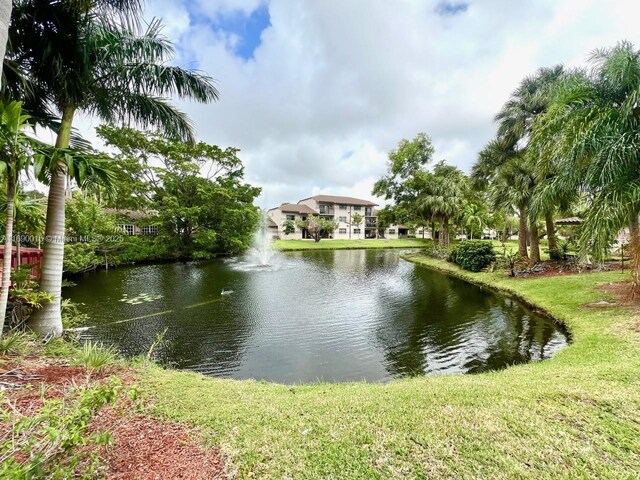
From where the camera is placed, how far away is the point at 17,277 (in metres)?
6.14

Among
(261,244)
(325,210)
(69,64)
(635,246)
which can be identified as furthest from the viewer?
(325,210)

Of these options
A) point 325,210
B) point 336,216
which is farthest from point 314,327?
point 336,216

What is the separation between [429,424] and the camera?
10.2ft

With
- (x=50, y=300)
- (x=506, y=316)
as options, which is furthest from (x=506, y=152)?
(x=50, y=300)

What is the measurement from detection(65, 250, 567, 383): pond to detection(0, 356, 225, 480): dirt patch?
2922mm

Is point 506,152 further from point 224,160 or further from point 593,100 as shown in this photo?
point 224,160

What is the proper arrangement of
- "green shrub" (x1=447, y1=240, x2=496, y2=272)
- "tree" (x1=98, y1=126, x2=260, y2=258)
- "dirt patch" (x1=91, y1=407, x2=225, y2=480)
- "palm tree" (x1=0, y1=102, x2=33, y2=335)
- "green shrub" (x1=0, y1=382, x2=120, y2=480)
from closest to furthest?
"green shrub" (x1=0, y1=382, x2=120, y2=480)
"dirt patch" (x1=91, y1=407, x2=225, y2=480)
"palm tree" (x1=0, y1=102, x2=33, y2=335)
"green shrub" (x1=447, y1=240, x2=496, y2=272)
"tree" (x1=98, y1=126, x2=260, y2=258)

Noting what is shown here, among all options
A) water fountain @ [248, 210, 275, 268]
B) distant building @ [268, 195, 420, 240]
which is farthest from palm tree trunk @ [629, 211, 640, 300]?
distant building @ [268, 195, 420, 240]

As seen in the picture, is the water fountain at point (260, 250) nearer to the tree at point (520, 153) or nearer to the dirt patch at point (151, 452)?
the tree at point (520, 153)

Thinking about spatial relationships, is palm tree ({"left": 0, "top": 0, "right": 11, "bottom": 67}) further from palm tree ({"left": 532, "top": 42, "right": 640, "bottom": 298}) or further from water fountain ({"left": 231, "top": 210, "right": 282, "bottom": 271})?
water fountain ({"left": 231, "top": 210, "right": 282, "bottom": 271})

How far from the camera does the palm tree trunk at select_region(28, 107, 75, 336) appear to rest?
597 cm

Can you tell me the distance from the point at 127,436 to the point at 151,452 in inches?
15.5

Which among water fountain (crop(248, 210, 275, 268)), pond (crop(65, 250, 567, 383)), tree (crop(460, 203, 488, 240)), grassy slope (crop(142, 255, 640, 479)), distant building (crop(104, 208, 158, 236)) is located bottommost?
pond (crop(65, 250, 567, 383))

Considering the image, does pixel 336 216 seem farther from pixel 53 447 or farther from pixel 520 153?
pixel 53 447
